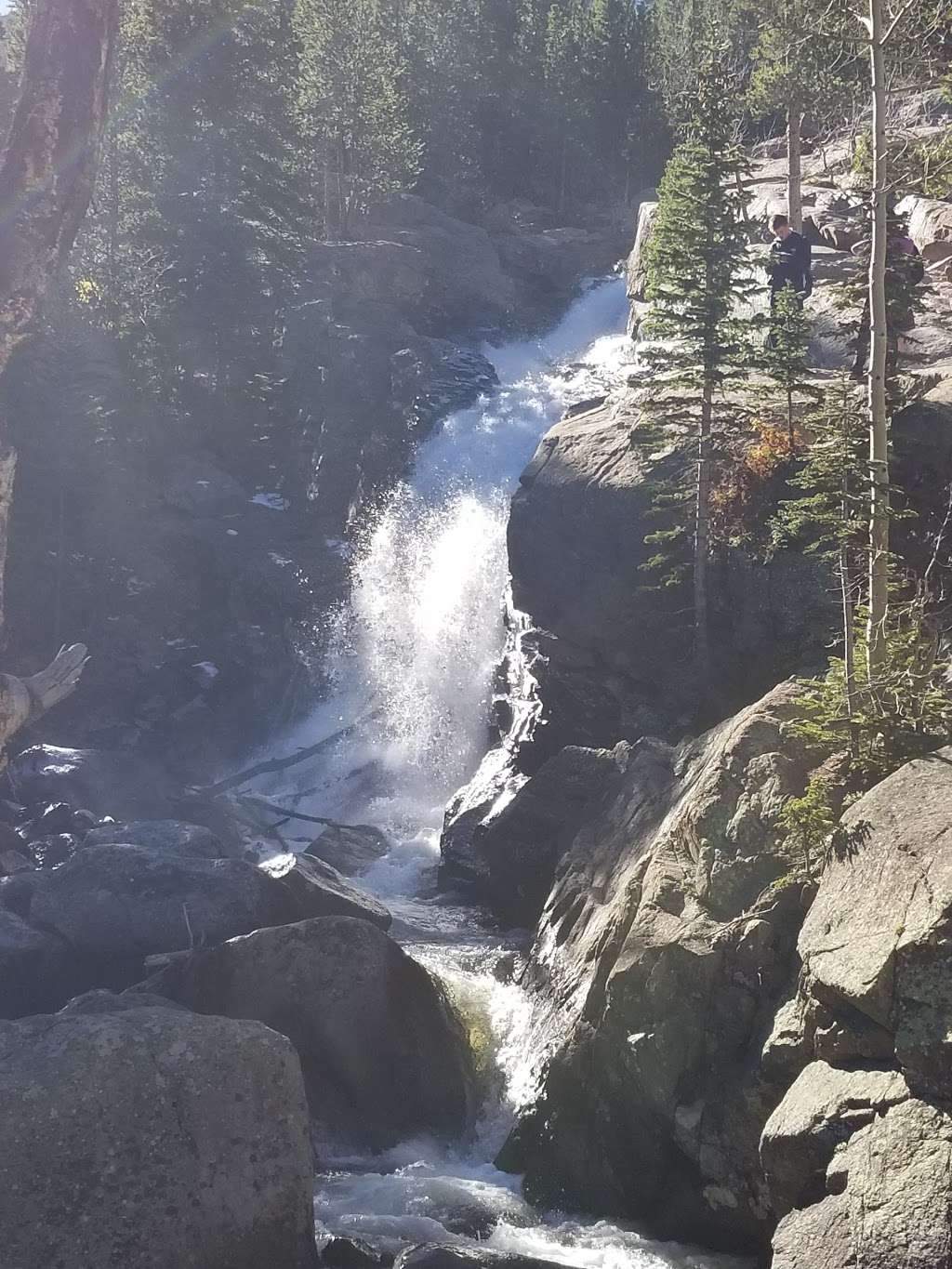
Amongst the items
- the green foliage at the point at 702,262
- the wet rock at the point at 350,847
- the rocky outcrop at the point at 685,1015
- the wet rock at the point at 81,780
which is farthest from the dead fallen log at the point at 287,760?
the rocky outcrop at the point at 685,1015

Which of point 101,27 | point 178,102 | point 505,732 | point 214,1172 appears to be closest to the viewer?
point 101,27

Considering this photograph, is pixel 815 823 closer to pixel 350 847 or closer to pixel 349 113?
pixel 350 847

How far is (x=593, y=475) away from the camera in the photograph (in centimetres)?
2373

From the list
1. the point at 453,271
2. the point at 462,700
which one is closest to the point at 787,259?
the point at 462,700

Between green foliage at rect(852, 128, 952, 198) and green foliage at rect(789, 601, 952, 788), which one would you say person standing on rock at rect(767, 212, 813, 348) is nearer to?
green foliage at rect(852, 128, 952, 198)

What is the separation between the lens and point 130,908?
59.5ft

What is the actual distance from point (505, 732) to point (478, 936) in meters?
7.13

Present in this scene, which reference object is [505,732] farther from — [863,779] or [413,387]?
[413,387]

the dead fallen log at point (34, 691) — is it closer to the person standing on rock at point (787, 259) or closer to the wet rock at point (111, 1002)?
the wet rock at point (111, 1002)

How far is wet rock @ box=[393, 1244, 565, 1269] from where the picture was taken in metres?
11.1

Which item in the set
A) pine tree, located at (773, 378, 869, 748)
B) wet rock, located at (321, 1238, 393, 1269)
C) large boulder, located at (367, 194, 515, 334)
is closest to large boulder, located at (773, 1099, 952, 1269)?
wet rock, located at (321, 1238, 393, 1269)

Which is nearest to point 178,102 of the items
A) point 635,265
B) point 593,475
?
point 635,265

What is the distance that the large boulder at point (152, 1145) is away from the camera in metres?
10.2

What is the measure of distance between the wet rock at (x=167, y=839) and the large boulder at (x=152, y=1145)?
849 cm
